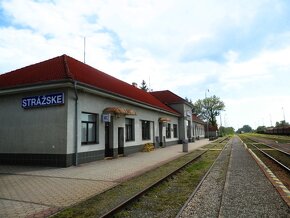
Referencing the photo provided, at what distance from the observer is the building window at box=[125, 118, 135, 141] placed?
20.7 m

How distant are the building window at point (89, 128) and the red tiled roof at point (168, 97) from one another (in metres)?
23.7

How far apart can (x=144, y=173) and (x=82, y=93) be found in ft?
20.2

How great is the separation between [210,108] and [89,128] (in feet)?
293

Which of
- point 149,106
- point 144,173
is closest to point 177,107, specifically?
point 149,106

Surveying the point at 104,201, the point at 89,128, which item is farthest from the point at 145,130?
the point at 104,201

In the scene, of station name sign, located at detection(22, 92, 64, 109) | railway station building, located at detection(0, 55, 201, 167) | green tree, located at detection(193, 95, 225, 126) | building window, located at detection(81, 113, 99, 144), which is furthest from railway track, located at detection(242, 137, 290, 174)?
green tree, located at detection(193, 95, 225, 126)

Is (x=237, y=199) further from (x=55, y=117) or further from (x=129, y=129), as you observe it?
(x=129, y=129)

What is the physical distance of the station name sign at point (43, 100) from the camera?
1361cm

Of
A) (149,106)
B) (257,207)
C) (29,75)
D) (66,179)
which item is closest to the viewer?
(257,207)

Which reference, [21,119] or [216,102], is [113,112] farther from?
[216,102]

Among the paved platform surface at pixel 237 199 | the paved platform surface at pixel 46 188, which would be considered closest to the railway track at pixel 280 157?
the paved platform surface at pixel 237 199

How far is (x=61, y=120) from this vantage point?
44.2ft

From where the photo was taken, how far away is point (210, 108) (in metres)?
100

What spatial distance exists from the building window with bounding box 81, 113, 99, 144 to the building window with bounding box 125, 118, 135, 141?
4.65 m
